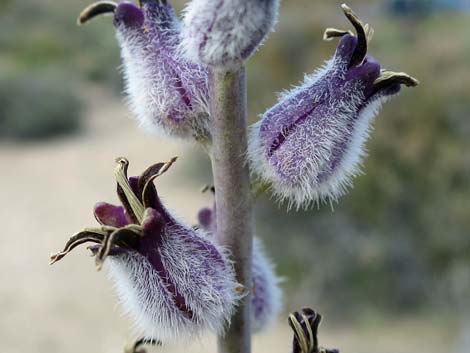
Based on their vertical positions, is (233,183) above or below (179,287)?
above

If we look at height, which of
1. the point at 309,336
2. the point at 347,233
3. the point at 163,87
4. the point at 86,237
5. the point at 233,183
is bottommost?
the point at 309,336

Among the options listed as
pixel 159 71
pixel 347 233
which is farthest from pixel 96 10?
pixel 347 233

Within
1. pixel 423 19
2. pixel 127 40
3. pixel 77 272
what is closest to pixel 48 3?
pixel 423 19

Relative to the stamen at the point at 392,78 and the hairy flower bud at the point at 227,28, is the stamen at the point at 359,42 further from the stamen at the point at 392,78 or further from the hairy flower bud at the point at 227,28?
the hairy flower bud at the point at 227,28

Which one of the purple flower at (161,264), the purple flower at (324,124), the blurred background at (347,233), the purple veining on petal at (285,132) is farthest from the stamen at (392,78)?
the blurred background at (347,233)

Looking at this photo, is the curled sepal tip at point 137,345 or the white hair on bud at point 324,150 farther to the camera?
the curled sepal tip at point 137,345

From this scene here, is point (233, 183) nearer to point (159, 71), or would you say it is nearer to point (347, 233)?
point (159, 71)

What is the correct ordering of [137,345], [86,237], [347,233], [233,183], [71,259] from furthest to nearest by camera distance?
[71,259] → [347,233] → [137,345] → [233,183] → [86,237]

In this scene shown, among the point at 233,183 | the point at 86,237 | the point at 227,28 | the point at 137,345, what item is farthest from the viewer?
the point at 137,345
